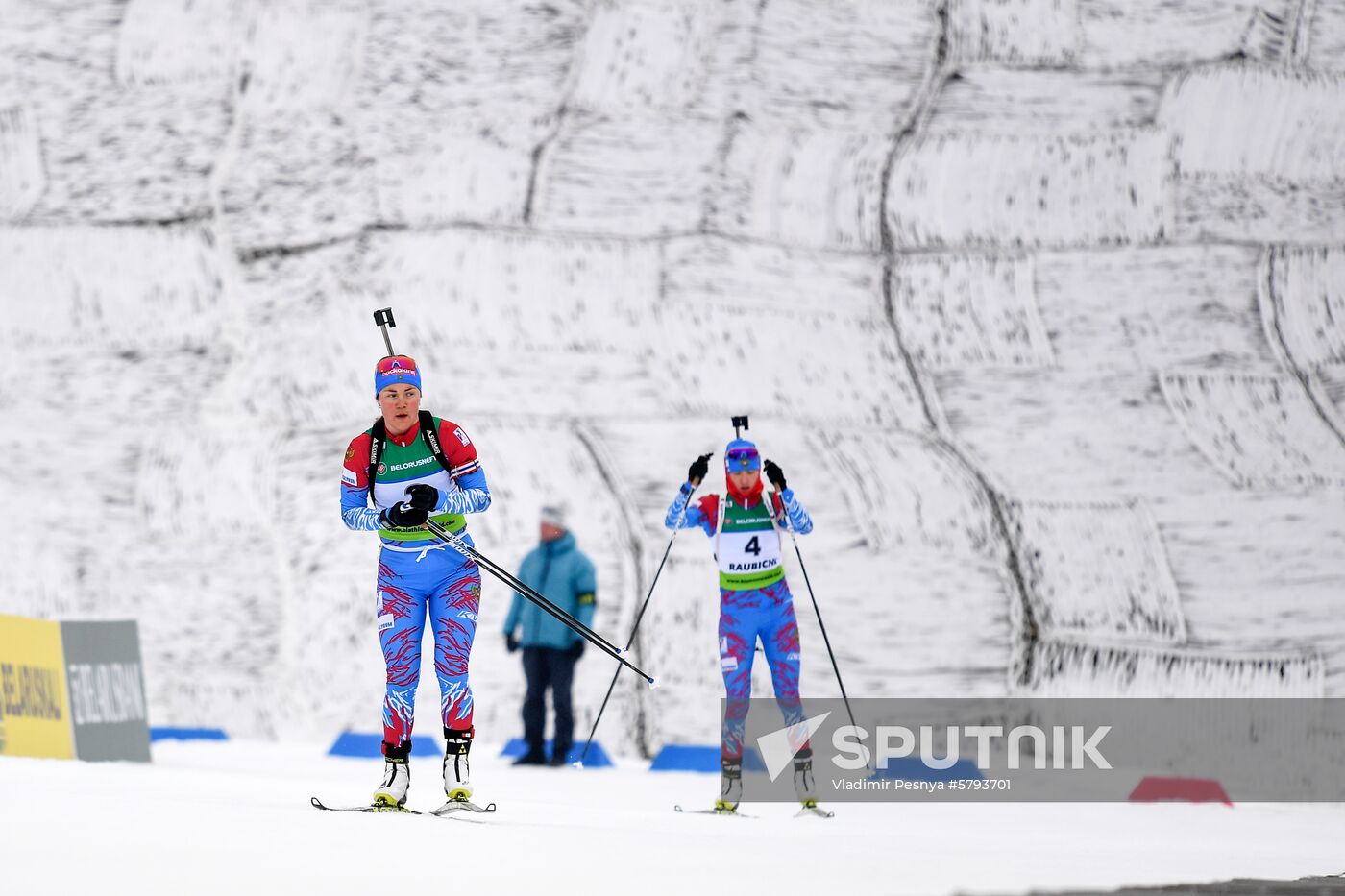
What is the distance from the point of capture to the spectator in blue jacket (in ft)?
30.4

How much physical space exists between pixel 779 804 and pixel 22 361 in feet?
25.9

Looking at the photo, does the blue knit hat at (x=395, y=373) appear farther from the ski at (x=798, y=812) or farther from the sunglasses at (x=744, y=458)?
the ski at (x=798, y=812)

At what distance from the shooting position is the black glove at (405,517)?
16.4ft

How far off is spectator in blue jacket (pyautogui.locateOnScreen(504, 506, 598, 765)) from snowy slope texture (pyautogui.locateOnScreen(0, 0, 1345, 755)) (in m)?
1.52

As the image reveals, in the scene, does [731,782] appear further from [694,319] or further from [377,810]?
[694,319]

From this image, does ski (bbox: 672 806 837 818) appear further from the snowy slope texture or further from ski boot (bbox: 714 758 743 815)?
the snowy slope texture

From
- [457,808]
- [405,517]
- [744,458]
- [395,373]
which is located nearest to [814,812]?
[744,458]

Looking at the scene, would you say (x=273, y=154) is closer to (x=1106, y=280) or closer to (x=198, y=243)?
(x=198, y=243)

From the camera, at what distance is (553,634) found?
9.28 metres

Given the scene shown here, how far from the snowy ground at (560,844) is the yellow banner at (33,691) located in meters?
0.56

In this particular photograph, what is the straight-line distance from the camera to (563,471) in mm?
11359

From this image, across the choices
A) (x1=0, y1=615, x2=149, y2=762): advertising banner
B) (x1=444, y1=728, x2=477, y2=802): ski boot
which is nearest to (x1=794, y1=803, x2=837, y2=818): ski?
(x1=444, y1=728, x2=477, y2=802): ski boot

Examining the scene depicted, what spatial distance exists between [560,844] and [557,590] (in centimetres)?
535
